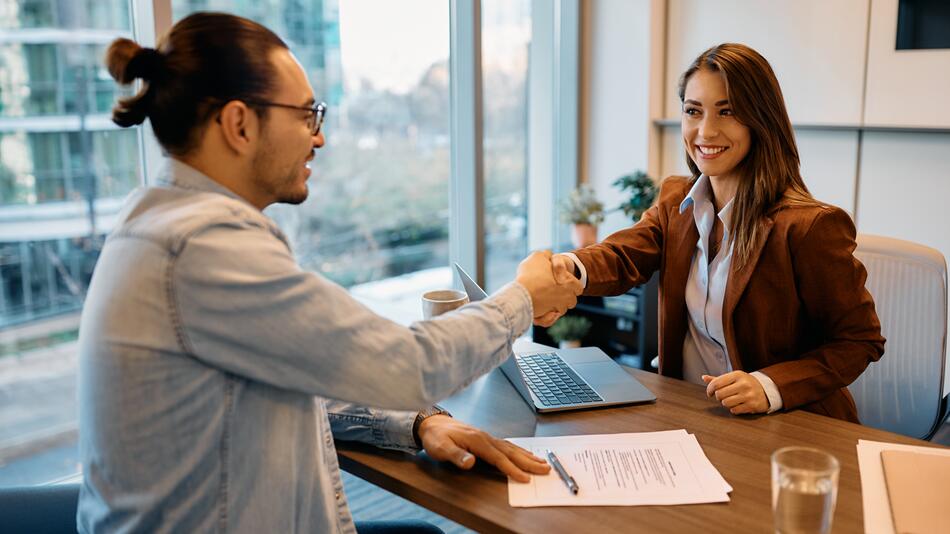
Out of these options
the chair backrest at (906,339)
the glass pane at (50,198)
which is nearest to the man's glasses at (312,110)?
the chair backrest at (906,339)

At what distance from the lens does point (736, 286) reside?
1.74 metres

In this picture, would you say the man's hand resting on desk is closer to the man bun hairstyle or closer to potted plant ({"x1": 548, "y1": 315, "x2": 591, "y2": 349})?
the man bun hairstyle

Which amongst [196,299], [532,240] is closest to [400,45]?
[532,240]

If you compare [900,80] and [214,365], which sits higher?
[900,80]

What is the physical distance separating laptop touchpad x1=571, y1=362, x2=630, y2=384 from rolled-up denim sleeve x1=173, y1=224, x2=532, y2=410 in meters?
0.59

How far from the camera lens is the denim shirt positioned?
1026 mm

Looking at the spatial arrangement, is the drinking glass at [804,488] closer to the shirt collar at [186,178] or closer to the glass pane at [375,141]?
the shirt collar at [186,178]

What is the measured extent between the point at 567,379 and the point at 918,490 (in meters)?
0.65

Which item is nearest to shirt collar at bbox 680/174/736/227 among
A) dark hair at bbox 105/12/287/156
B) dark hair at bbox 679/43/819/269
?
dark hair at bbox 679/43/819/269

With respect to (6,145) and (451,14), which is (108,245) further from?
(451,14)

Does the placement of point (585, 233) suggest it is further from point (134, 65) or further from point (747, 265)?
point (134, 65)

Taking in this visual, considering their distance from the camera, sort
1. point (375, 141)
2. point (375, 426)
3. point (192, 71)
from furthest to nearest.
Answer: point (375, 141) < point (375, 426) < point (192, 71)

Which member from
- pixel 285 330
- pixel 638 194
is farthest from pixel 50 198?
pixel 638 194

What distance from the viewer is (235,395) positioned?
3.54 feet
